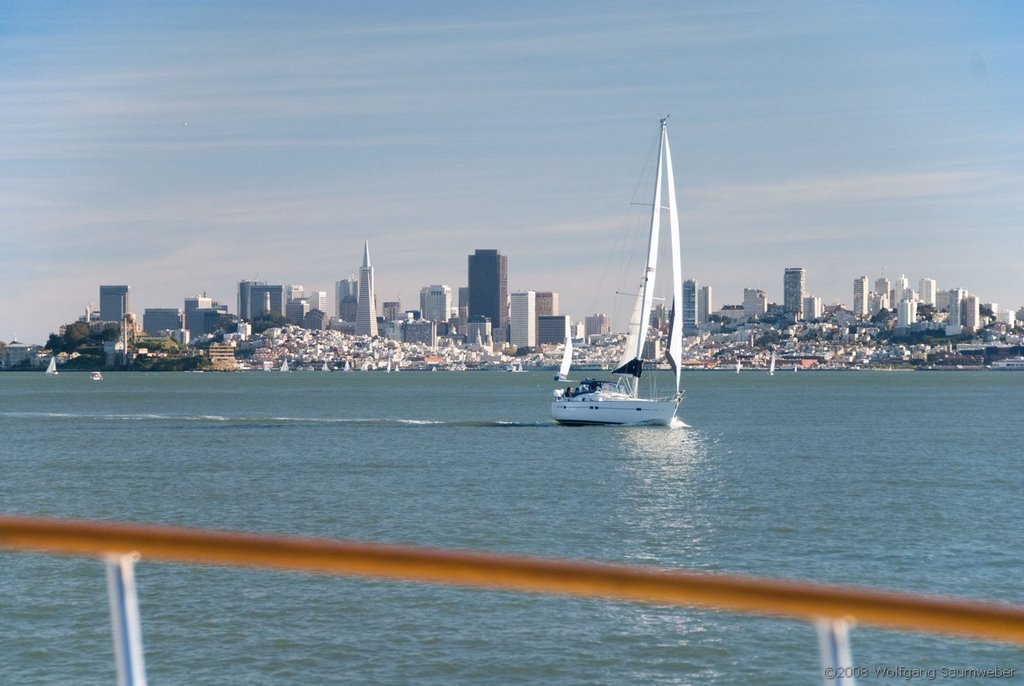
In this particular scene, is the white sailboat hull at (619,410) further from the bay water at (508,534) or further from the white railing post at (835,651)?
the white railing post at (835,651)

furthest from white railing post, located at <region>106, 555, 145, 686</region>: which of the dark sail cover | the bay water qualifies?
the dark sail cover

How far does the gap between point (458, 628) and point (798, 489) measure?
20.8 m

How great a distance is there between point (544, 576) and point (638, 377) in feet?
188

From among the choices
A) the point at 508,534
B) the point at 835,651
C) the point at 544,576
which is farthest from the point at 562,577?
the point at 508,534

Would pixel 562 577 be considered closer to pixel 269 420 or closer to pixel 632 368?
pixel 632 368

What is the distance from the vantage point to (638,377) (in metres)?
59.3

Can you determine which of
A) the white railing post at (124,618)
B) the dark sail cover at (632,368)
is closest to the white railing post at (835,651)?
the white railing post at (124,618)

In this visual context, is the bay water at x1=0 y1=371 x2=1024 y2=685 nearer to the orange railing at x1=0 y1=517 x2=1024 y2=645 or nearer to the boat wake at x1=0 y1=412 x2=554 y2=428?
the boat wake at x1=0 y1=412 x2=554 y2=428

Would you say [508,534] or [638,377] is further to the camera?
[638,377]

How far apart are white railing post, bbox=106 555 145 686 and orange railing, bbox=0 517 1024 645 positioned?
158 millimetres

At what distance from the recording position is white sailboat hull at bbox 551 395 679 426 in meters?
56.4

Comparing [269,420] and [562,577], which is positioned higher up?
[562,577]

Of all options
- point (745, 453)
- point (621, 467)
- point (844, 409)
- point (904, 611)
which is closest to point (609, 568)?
point (904, 611)

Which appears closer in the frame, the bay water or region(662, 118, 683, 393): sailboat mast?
the bay water
